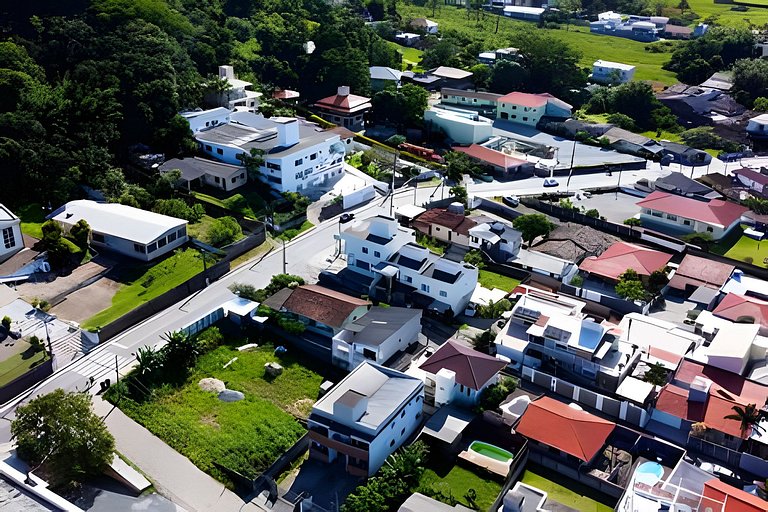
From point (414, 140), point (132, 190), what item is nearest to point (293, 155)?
point (132, 190)

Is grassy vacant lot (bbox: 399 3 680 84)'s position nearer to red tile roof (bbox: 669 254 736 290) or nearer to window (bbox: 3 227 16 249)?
red tile roof (bbox: 669 254 736 290)

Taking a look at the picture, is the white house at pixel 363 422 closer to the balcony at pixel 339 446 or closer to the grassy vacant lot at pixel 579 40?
the balcony at pixel 339 446

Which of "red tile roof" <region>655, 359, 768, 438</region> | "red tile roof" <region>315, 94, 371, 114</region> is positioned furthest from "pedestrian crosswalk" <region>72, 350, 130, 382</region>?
"red tile roof" <region>315, 94, 371, 114</region>

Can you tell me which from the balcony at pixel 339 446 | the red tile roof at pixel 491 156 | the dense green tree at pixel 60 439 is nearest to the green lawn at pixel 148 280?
the dense green tree at pixel 60 439

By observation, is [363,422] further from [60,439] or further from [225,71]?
[225,71]

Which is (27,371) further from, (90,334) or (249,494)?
(249,494)

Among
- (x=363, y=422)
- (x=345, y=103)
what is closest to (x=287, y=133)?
(x=345, y=103)
